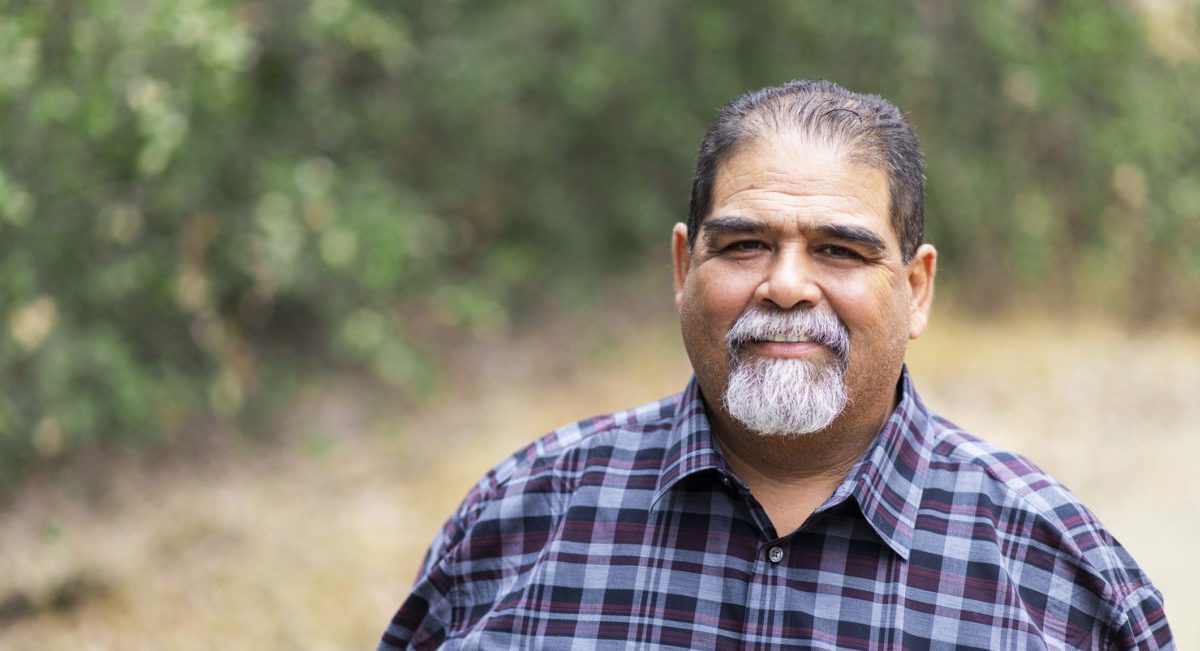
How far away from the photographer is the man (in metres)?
1.96

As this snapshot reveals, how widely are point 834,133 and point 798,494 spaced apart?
0.64 metres

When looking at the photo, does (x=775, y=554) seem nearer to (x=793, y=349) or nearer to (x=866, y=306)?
(x=793, y=349)

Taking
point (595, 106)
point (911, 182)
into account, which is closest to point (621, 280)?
point (595, 106)

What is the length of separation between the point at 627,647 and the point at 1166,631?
0.89m

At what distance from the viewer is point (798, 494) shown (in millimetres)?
2154

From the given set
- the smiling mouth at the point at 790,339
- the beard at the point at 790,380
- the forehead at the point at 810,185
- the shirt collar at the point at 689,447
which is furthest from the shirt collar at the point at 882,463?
the forehead at the point at 810,185

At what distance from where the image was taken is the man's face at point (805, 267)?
6.75 ft

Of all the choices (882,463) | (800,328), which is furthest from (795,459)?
(800,328)

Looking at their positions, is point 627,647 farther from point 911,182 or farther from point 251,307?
point 251,307

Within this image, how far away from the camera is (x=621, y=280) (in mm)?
9242

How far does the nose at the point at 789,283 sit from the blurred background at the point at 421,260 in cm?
270

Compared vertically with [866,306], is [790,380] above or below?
below

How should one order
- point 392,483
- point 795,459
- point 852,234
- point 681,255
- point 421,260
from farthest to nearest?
1. point 421,260
2. point 392,483
3. point 681,255
4. point 795,459
5. point 852,234

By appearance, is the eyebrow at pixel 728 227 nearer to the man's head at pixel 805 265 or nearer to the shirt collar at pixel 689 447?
the man's head at pixel 805 265
